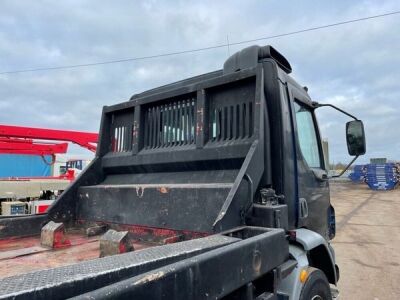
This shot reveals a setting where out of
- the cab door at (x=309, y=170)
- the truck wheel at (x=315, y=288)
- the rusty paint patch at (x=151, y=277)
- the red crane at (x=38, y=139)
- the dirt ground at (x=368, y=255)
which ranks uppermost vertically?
the red crane at (x=38, y=139)

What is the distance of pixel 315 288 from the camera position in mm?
2633

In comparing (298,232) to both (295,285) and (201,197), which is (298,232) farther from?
(201,197)

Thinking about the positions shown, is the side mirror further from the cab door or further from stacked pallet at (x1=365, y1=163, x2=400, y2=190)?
stacked pallet at (x1=365, y1=163, x2=400, y2=190)

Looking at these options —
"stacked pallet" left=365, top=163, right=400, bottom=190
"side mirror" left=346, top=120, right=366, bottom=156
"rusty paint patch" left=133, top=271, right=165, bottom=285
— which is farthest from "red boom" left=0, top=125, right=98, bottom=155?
"stacked pallet" left=365, top=163, right=400, bottom=190

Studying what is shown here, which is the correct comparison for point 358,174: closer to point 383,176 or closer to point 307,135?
point 383,176

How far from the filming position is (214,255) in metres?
1.52

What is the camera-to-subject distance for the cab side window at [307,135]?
329cm

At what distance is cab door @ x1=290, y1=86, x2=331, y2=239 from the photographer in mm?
3012

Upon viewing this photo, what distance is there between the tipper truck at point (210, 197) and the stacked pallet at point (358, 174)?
104 feet

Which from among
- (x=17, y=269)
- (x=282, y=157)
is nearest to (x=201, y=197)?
(x=282, y=157)

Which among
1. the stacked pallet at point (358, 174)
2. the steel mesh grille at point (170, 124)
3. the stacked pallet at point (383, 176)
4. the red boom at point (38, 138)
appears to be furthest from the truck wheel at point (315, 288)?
the stacked pallet at point (358, 174)

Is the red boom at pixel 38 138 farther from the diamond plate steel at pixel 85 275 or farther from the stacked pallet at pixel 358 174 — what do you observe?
the stacked pallet at pixel 358 174

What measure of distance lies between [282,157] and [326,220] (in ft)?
4.52

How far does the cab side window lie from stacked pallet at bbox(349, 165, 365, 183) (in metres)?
31.2
